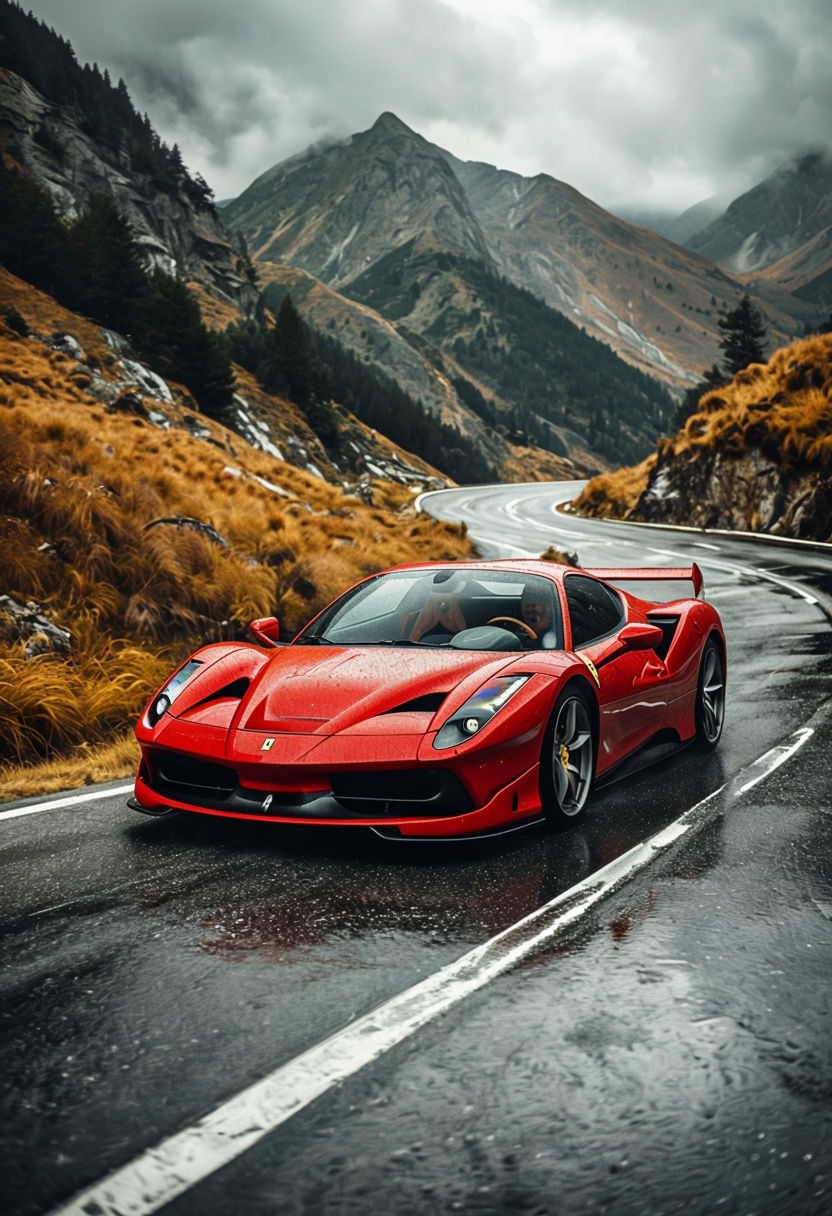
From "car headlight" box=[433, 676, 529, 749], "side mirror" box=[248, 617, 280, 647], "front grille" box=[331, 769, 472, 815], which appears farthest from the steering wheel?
"front grille" box=[331, 769, 472, 815]

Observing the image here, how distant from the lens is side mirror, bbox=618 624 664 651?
5.56m

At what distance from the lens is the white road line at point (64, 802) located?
5238 mm

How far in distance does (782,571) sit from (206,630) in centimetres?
1320

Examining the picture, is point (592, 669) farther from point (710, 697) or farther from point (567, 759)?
point (710, 697)

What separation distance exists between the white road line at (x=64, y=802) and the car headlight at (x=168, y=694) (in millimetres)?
777

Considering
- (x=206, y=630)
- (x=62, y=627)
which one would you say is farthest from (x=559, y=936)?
(x=206, y=630)

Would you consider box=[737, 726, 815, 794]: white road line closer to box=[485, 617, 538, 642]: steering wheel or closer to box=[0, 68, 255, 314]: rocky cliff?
box=[485, 617, 538, 642]: steering wheel

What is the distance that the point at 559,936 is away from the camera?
11.2 ft

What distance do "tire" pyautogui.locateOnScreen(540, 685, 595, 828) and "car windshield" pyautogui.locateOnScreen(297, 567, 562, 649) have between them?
446mm

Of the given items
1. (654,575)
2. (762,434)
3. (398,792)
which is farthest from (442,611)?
(762,434)

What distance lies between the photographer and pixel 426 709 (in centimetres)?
445

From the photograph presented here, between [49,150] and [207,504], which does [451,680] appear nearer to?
[207,504]

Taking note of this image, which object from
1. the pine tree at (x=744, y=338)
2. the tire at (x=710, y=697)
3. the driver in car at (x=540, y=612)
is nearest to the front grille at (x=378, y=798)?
the driver in car at (x=540, y=612)

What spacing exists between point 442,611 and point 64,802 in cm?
219
